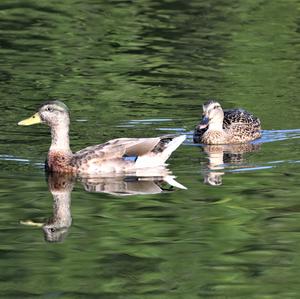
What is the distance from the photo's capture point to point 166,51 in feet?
74.3

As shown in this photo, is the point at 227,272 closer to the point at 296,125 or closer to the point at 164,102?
the point at 296,125

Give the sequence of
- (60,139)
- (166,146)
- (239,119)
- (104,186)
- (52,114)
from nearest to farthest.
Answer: (104,186)
(166,146)
(60,139)
(52,114)
(239,119)

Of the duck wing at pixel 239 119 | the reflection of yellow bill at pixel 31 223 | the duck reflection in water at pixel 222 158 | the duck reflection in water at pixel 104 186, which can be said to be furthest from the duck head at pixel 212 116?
the reflection of yellow bill at pixel 31 223

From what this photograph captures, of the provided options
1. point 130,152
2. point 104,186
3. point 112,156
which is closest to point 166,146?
point 130,152

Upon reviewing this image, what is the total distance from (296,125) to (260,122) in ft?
2.28

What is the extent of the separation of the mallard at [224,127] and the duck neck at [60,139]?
2293 millimetres

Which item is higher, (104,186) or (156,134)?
(156,134)

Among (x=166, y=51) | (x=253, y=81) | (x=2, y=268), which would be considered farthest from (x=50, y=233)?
(x=166, y=51)

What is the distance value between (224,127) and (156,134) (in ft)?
3.99

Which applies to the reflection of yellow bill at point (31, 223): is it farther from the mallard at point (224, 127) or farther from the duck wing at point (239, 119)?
the duck wing at point (239, 119)

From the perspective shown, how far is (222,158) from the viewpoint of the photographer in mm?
16109

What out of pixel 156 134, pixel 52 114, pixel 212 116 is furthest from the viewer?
pixel 212 116

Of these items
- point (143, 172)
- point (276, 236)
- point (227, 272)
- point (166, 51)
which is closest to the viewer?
point (227, 272)

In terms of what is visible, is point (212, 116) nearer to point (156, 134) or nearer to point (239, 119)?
point (239, 119)
